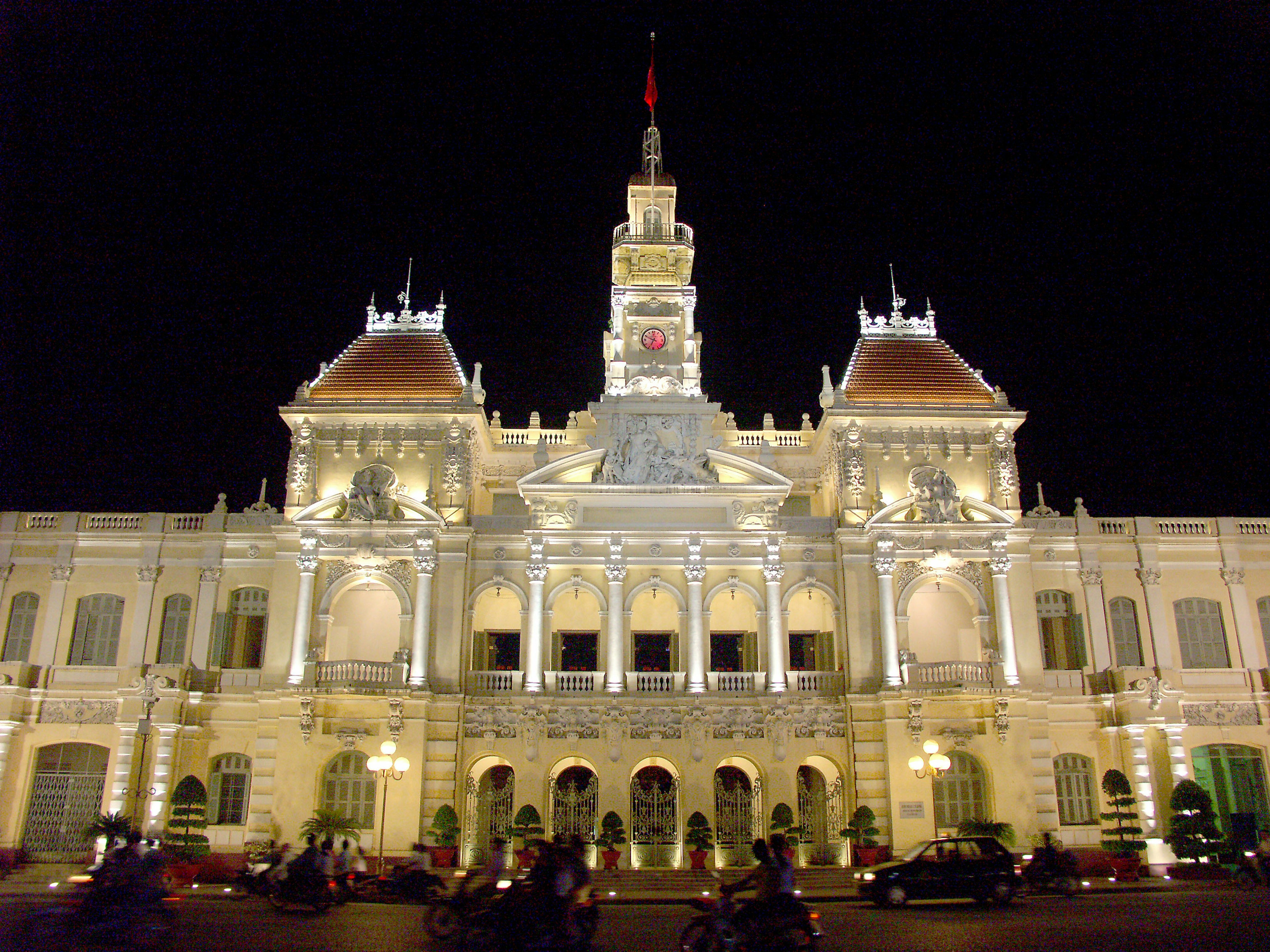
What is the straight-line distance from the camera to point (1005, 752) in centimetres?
3384

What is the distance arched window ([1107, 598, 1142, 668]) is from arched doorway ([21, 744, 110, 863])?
1470 inches

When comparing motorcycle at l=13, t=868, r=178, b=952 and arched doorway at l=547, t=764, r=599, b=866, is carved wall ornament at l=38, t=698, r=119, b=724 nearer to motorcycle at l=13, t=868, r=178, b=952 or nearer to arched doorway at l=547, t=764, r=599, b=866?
arched doorway at l=547, t=764, r=599, b=866

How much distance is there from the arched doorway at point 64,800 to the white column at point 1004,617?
105 feet

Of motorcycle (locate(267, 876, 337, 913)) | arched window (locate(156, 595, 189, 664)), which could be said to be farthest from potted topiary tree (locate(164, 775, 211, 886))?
motorcycle (locate(267, 876, 337, 913))

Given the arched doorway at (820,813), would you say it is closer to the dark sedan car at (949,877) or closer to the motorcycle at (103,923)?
the dark sedan car at (949,877)

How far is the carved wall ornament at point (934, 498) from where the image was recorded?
3616cm

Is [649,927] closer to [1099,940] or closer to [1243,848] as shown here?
[1099,940]

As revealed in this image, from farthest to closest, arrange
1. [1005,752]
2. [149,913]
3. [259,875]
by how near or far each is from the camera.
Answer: [1005,752] < [259,875] < [149,913]

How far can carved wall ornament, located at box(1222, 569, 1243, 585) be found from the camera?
38.5 meters

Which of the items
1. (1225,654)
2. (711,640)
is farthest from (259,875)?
(1225,654)

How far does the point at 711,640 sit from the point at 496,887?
23154 mm

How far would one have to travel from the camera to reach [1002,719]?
33.7 m

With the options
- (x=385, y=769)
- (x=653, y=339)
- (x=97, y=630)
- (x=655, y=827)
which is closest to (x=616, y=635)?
(x=655, y=827)

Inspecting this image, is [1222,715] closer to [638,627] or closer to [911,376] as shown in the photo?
[911,376]
